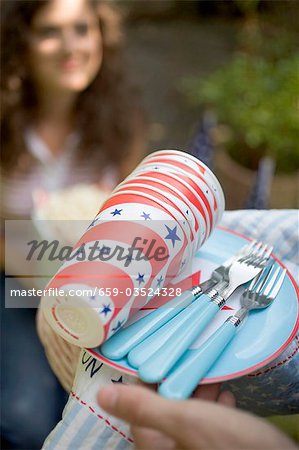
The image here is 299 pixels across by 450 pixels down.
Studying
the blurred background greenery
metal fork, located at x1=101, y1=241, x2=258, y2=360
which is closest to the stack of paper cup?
metal fork, located at x1=101, y1=241, x2=258, y2=360

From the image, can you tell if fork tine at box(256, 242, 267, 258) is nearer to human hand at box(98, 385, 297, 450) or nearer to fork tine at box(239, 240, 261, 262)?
fork tine at box(239, 240, 261, 262)

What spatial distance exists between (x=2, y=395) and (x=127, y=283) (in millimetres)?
604

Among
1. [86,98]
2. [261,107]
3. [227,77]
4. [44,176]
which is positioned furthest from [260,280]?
[227,77]

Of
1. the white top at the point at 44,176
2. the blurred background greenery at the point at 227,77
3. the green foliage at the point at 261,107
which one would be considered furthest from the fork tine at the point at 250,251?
the green foliage at the point at 261,107

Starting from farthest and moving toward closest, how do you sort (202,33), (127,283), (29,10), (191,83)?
(202,33), (191,83), (29,10), (127,283)

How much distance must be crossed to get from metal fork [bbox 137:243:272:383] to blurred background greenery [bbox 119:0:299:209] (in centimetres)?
59

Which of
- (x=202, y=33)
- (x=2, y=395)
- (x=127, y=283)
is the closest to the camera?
(x=127, y=283)

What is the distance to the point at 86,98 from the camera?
1.45 meters

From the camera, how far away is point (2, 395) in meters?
0.96

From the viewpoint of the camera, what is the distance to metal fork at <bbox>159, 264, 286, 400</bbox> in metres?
0.40

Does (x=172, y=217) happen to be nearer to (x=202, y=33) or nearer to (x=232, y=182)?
(x=232, y=182)

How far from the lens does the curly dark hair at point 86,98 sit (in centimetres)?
134

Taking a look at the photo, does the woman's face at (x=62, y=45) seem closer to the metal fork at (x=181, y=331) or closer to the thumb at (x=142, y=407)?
the metal fork at (x=181, y=331)

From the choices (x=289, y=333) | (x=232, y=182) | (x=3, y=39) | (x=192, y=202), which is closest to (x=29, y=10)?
(x=3, y=39)
